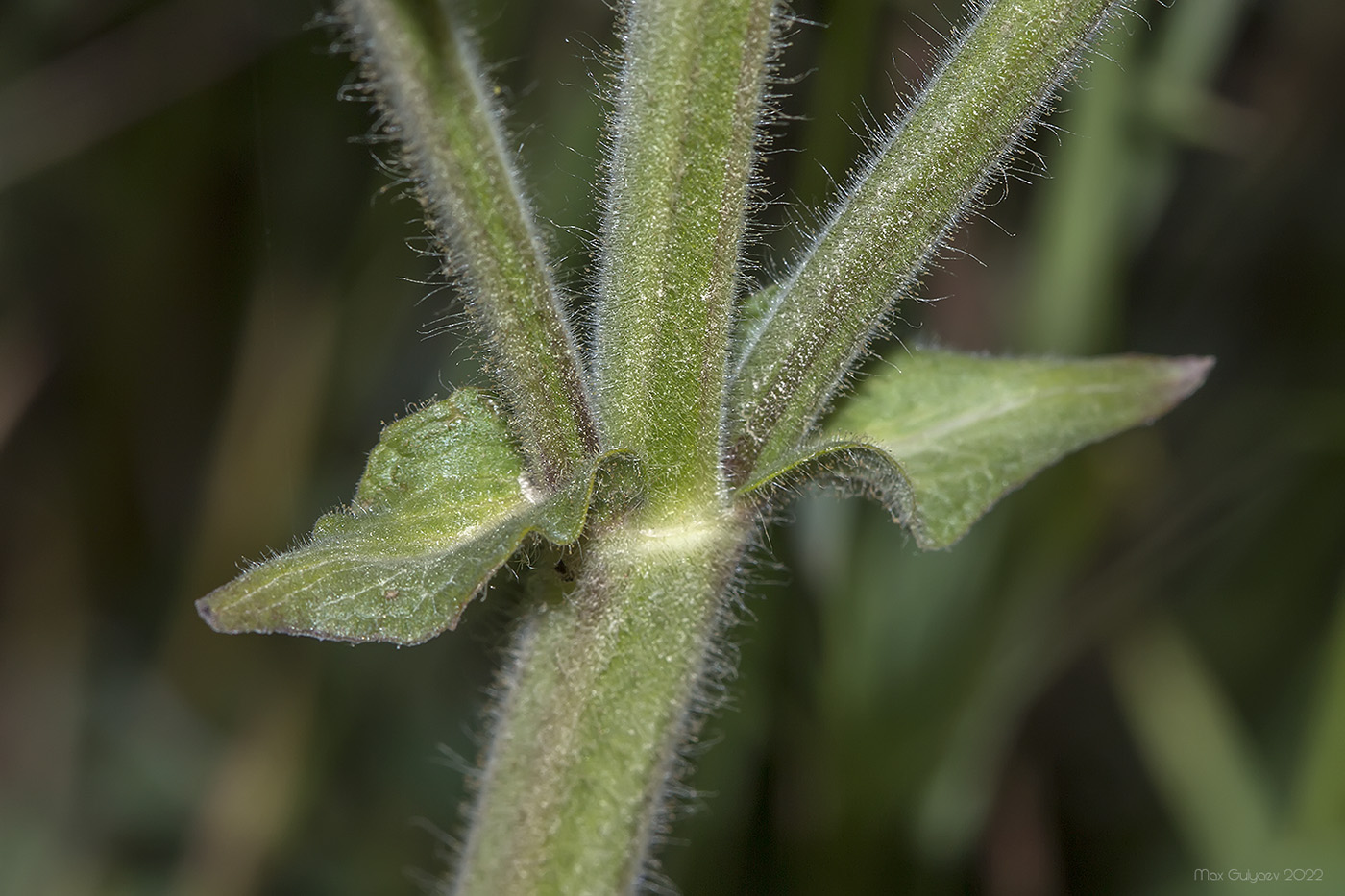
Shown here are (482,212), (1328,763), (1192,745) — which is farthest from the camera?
(1192,745)

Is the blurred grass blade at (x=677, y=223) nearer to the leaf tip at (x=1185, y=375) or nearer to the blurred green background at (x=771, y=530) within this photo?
the leaf tip at (x=1185, y=375)

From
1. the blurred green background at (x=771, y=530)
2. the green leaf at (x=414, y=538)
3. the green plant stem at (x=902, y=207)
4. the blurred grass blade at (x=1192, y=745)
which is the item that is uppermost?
the green plant stem at (x=902, y=207)

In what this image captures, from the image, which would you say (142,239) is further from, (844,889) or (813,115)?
(844,889)

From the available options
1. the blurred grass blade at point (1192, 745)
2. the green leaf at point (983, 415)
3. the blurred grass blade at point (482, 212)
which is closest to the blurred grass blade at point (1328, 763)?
the blurred grass blade at point (1192, 745)

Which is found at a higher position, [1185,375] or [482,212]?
[482,212]

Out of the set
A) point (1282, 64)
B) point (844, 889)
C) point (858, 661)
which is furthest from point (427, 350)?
point (1282, 64)

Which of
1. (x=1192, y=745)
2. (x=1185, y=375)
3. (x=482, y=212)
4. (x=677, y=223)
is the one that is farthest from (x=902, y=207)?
(x=1192, y=745)

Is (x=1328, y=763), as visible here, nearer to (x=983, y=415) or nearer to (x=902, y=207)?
(x=983, y=415)
